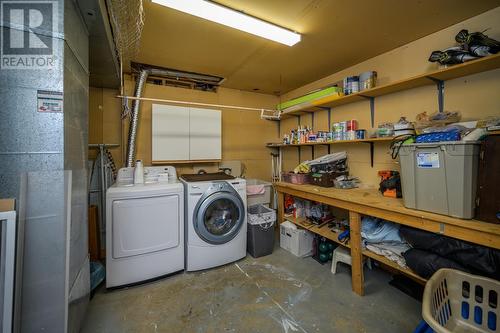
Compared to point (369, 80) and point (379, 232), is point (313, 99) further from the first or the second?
point (379, 232)

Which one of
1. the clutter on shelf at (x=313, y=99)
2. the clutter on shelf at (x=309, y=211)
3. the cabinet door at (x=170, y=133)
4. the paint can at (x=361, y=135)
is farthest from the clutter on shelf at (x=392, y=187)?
the cabinet door at (x=170, y=133)

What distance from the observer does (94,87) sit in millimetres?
2539

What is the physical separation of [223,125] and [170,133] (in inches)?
37.6

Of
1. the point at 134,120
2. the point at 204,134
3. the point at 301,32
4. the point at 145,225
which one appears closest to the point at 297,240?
the point at 145,225

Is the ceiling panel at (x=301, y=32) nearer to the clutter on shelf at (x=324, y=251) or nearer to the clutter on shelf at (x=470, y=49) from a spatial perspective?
the clutter on shelf at (x=470, y=49)

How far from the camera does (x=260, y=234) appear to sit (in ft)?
8.36

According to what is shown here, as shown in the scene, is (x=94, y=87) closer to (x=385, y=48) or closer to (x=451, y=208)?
(x=385, y=48)

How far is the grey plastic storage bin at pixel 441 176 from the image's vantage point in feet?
4.31

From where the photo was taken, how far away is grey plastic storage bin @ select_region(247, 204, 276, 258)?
2.54 m

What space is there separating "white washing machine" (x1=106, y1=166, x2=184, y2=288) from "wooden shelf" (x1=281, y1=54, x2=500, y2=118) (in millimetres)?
2139

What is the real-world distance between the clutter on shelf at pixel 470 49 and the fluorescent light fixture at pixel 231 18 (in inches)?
46.6

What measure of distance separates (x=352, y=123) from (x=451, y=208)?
1.35m

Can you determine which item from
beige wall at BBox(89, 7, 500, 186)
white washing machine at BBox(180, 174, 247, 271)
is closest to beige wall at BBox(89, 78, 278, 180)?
Result: beige wall at BBox(89, 7, 500, 186)

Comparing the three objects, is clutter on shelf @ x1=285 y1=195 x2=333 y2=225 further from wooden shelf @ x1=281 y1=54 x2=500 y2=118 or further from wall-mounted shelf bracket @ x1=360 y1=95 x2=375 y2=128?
wooden shelf @ x1=281 y1=54 x2=500 y2=118
